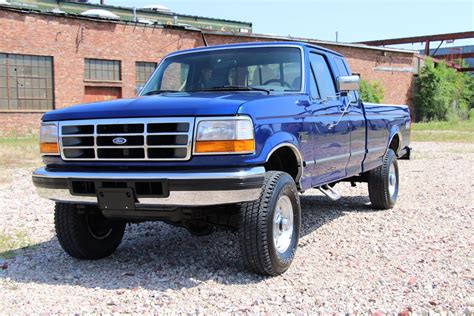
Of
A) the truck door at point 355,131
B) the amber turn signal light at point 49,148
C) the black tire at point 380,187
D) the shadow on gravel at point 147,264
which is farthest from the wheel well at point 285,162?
the black tire at point 380,187

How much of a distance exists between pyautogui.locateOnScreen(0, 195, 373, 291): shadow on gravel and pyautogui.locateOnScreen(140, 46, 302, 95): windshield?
5.28 feet

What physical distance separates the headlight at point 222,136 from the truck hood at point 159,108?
7cm

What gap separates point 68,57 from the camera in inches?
935

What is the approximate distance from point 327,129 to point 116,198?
7.67 feet

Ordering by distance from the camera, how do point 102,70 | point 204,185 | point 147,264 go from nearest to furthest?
point 204,185 < point 147,264 < point 102,70

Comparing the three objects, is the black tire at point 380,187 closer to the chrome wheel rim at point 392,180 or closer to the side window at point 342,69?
the chrome wheel rim at point 392,180

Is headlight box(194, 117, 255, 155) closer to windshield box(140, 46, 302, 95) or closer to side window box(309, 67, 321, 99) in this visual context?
windshield box(140, 46, 302, 95)

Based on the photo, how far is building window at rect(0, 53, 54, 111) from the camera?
73.3 ft

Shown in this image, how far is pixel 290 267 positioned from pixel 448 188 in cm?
552

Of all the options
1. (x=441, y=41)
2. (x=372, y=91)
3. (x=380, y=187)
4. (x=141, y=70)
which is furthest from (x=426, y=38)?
(x=380, y=187)

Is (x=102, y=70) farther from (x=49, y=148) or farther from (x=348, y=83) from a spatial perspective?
(x=49, y=148)

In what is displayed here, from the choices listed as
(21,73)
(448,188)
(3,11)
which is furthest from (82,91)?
(448,188)

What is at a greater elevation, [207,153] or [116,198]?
[207,153]

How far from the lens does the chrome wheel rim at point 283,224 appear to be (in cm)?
448
